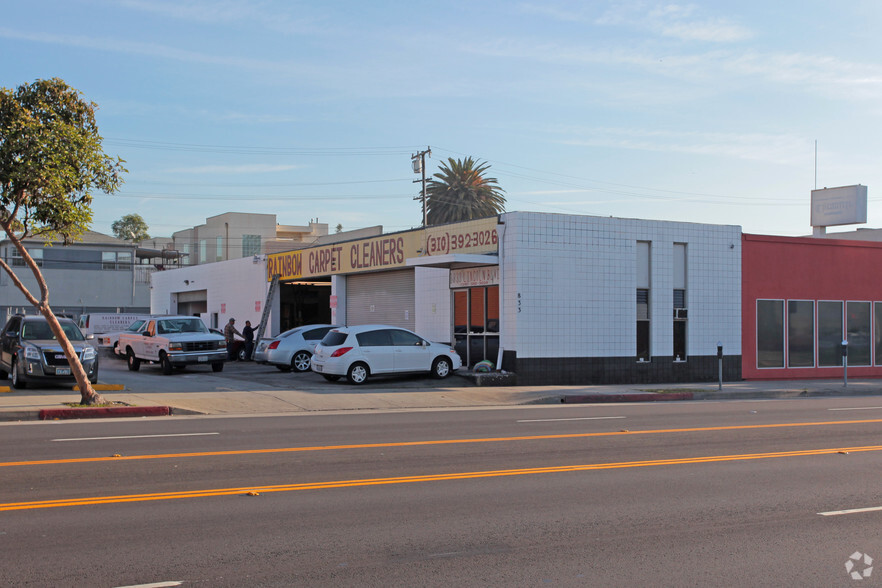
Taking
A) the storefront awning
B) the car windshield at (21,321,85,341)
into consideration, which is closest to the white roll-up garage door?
the storefront awning

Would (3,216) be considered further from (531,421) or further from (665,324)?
(665,324)

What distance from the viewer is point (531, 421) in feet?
52.7

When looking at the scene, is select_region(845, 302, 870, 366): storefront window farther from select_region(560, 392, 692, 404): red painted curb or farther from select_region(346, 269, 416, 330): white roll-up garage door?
select_region(346, 269, 416, 330): white roll-up garage door

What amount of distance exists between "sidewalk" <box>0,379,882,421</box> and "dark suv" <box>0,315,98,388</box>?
45 centimetres

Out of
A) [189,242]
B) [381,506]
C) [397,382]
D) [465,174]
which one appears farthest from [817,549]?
[189,242]

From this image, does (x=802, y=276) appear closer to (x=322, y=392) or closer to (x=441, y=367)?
(x=441, y=367)

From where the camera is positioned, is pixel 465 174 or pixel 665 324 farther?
pixel 465 174

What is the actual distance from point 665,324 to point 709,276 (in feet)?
7.69

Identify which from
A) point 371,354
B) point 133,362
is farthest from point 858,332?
point 133,362

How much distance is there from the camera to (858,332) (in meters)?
30.6

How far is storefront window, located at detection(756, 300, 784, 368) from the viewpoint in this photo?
28.7 metres

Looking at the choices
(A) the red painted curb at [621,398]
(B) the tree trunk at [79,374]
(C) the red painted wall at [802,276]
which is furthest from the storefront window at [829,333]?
(B) the tree trunk at [79,374]

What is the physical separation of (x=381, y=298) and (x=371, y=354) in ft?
27.4

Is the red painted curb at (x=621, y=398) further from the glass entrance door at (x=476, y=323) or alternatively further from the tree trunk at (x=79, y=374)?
the tree trunk at (x=79, y=374)
